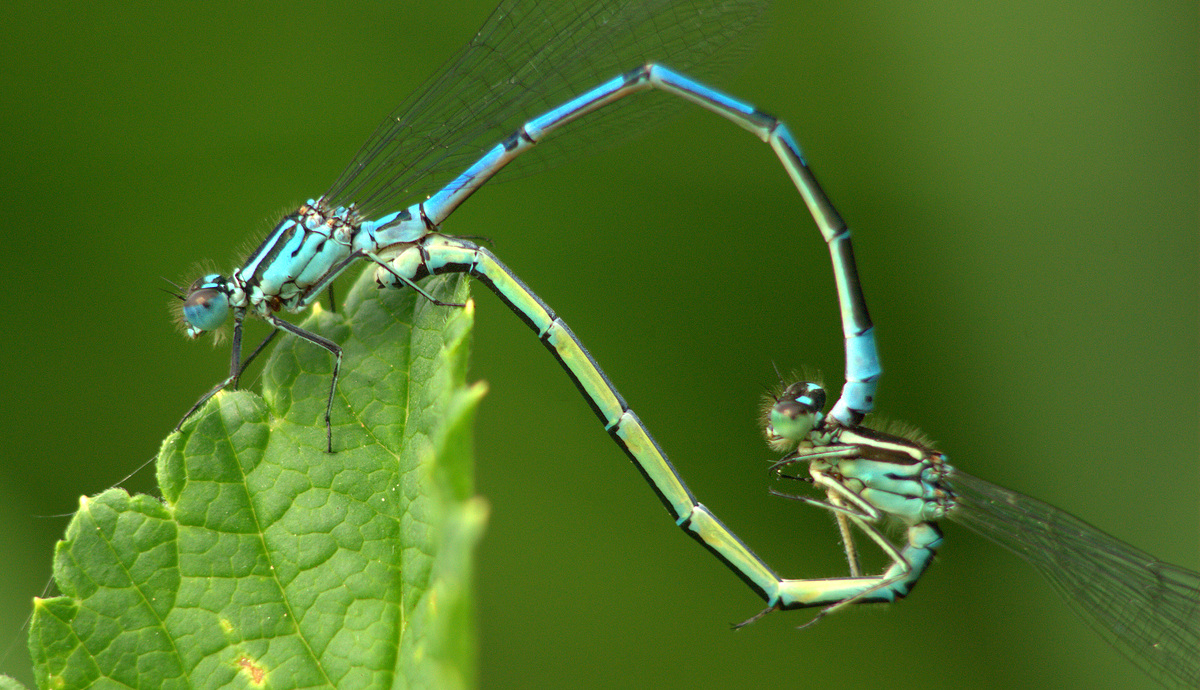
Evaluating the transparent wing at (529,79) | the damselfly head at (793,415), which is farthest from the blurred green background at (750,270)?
the damselfly head at (793,415)

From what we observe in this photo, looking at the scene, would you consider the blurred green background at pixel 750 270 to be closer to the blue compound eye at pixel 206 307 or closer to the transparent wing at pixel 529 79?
the transparent wing at pixel 529 79

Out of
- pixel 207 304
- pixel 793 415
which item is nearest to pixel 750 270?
pixel 793 415

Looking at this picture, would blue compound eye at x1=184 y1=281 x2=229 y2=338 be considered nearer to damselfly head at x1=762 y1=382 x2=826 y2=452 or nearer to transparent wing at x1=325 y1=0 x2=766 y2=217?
transparent wing at x1=325 y1=0 x2=766 y2=217

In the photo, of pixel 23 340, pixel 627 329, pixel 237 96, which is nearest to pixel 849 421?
pixel 627 329

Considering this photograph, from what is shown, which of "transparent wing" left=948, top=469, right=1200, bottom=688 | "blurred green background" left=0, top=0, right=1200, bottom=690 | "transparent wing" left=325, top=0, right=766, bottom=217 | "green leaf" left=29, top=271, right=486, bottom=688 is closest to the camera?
"green leaf" left=29, top=271, right=486, bottom=688

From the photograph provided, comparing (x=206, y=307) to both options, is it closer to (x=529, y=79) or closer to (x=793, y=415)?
(x=529, y=79)

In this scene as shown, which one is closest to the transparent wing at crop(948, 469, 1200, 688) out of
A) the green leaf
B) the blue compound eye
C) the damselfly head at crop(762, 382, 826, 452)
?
the damselfly head at crop(762, 382, 826, 452)

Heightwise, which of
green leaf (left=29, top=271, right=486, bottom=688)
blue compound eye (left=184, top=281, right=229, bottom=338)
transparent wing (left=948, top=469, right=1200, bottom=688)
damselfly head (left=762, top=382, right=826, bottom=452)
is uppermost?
blue compound eye (left=184, top=281, right=229, bottom=338)

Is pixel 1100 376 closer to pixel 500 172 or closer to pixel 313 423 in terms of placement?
pixel 500 172
